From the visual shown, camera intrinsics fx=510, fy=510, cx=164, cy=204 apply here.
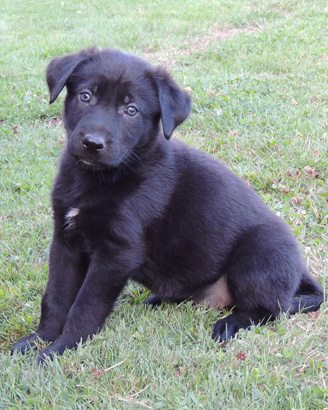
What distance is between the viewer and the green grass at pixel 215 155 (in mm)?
2152

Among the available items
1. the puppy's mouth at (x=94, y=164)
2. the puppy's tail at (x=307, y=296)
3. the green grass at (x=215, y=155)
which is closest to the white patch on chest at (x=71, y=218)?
the puppy's mouth at (x=94, y=164)

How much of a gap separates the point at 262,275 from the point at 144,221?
0.70 meters

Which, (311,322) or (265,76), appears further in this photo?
(265,76)

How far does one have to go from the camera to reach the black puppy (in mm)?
2510

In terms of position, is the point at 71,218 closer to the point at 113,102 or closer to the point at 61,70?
the point at 113,102

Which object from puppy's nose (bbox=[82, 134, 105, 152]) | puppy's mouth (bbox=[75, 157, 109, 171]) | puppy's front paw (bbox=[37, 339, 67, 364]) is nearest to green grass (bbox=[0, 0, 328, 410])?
puppy's front paw (bbox=[37, 339, 67, 364])

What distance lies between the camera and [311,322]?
2686 mm

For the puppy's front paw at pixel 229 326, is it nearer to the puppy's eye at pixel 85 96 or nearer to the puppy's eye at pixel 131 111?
the puppy's eye at pixel 131 111

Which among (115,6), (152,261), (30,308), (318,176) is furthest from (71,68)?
(115,6)

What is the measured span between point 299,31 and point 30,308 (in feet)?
19.7

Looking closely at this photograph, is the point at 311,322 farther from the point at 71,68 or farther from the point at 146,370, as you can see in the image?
the point at 71,68

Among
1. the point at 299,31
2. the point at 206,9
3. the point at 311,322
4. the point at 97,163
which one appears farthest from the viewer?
the point at 206,9

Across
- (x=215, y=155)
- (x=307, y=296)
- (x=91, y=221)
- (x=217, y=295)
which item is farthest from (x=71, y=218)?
(x=215, y=155)

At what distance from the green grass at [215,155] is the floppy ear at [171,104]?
1007 mm
